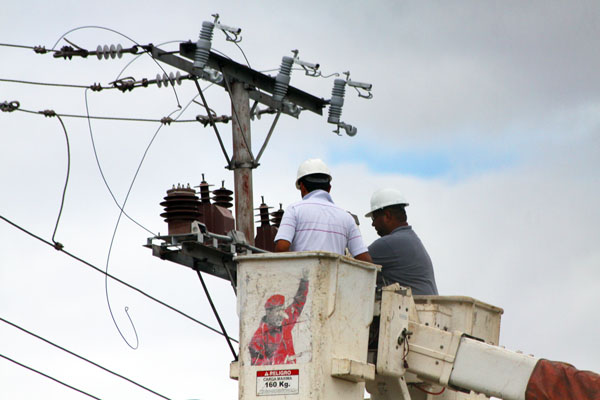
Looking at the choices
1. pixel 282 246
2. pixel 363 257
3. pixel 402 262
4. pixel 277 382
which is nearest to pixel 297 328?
pixel 277 382

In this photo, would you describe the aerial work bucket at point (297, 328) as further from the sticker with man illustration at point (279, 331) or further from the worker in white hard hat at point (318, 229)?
the worker in white hard hat at point (318, 229)

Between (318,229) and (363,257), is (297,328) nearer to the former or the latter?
(318,229)

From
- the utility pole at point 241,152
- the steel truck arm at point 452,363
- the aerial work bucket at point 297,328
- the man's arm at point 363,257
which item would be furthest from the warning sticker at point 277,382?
the utility pole at point 241,152

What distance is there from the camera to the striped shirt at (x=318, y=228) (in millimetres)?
9195

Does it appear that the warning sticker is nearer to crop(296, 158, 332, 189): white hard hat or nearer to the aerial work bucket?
the aerial work bucket

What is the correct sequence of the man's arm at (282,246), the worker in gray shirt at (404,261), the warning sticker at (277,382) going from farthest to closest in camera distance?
the worker in gray shirt at (404,261) → the man's arm at (282,246) → the warning sticker at (277,382)

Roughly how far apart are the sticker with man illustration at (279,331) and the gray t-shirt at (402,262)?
203 cm

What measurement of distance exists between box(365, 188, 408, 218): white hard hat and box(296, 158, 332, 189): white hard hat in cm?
147

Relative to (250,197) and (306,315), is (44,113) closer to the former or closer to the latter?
(250,197)

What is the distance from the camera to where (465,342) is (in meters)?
9.34

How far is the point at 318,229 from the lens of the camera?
30.3ft

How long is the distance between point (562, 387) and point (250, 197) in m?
4.40

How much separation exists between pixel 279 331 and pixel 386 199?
2.89 metres

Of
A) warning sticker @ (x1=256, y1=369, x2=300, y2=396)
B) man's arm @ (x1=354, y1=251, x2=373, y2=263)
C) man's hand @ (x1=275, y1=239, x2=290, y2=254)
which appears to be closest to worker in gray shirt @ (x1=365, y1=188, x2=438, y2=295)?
man's arm @ (x1=354, y1=251, x2=373, y2=263)
